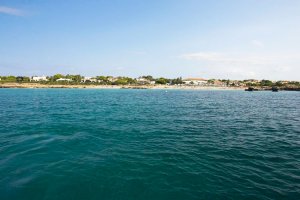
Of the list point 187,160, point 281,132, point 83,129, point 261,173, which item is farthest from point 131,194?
point 281,132

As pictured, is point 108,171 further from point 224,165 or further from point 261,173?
point 261,173

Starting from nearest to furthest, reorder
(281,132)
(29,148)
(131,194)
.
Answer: (131,194)
(29,148)
(281,132)

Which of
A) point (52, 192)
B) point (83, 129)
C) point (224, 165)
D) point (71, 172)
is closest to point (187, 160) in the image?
point (224, 165)

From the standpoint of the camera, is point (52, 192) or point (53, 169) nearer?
point (52, 192)

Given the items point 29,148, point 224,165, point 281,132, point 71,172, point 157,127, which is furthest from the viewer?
point 157,127

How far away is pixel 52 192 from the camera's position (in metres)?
11.7

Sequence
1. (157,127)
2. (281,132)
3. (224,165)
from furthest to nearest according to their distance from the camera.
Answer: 1. (157,127)
2. (281,132)
3. (224,165)

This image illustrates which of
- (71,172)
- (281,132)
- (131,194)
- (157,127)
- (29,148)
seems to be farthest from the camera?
(157,127)

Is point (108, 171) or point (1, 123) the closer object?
point (108, 171)

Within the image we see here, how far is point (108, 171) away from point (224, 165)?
8.16 metres

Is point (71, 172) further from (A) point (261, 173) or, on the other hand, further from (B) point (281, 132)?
(B) point (281, 132)

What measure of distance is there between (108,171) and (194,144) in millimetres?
9443

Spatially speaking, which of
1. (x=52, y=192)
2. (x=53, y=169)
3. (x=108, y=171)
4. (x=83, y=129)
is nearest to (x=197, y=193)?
(x=108, y=171)

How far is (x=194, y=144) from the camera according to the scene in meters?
20.6
